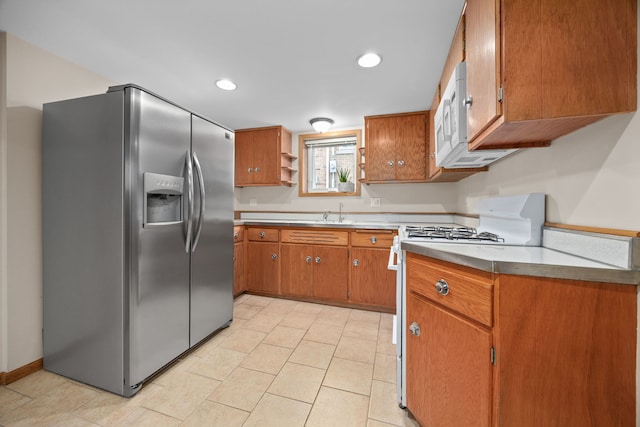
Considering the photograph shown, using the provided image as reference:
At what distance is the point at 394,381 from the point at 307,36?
2188 mm

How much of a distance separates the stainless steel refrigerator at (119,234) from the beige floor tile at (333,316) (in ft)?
3.76

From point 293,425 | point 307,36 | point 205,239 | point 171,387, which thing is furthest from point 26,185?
point 293,425

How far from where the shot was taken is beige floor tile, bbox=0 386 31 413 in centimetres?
133

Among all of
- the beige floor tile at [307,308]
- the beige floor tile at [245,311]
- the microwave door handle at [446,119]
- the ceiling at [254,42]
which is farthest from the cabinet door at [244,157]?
the microwave door handle at [446,119]

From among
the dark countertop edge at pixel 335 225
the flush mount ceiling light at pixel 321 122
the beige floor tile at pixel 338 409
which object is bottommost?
the beige floor tile at pixel 338 409

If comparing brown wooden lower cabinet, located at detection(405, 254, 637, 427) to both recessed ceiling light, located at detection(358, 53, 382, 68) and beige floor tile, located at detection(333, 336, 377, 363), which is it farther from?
recessed ceiling light, located at detection(358, 53, 382, 68)

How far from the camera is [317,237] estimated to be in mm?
2768

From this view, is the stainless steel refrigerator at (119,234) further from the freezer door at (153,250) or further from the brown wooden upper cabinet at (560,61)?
the brown wooden upper cabinet at (560,61)

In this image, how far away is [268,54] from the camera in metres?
1.77

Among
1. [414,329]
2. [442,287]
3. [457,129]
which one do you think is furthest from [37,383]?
[457,129]

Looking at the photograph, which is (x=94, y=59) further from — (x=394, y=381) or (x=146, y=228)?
(x=394, y=381)

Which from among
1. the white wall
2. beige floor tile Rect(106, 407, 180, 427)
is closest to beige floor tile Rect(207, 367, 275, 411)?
beige floor tile Rect(106, 407, 180, 427)

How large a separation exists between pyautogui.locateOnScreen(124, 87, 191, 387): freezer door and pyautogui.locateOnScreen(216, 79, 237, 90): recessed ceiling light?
61cm

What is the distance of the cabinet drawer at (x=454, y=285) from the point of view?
844 mm
